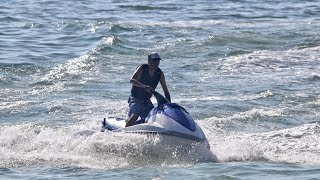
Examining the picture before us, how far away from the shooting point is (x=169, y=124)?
41.3 ft

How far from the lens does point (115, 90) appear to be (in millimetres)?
19266

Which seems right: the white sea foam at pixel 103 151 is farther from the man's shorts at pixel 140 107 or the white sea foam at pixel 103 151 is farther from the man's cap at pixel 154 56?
the man's cap at pixel 154 56

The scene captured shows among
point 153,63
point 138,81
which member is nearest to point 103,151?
point 138,81

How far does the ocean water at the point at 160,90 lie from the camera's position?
12453 mm

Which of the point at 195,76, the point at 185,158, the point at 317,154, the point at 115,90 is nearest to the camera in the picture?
the point at 185,158

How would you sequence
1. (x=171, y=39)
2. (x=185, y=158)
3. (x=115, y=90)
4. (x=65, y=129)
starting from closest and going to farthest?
(x=185, y=158)
(x=65, y=129)
(x=115, y=90)
(x=171, y=39)

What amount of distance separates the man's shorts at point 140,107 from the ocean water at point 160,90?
1.99 ft

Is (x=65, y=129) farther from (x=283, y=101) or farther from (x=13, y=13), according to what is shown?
(x=13, y=13)

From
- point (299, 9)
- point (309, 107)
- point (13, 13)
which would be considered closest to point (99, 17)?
point (13, 13)

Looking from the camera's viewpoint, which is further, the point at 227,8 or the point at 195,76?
the point at 227,8

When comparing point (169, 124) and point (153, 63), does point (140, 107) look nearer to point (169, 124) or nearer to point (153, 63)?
point (153, 63)

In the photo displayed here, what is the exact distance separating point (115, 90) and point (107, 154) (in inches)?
254

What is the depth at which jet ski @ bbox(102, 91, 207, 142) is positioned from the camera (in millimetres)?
12508

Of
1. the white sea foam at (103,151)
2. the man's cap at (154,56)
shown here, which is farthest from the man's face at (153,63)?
the white sea foam at (103,151)
